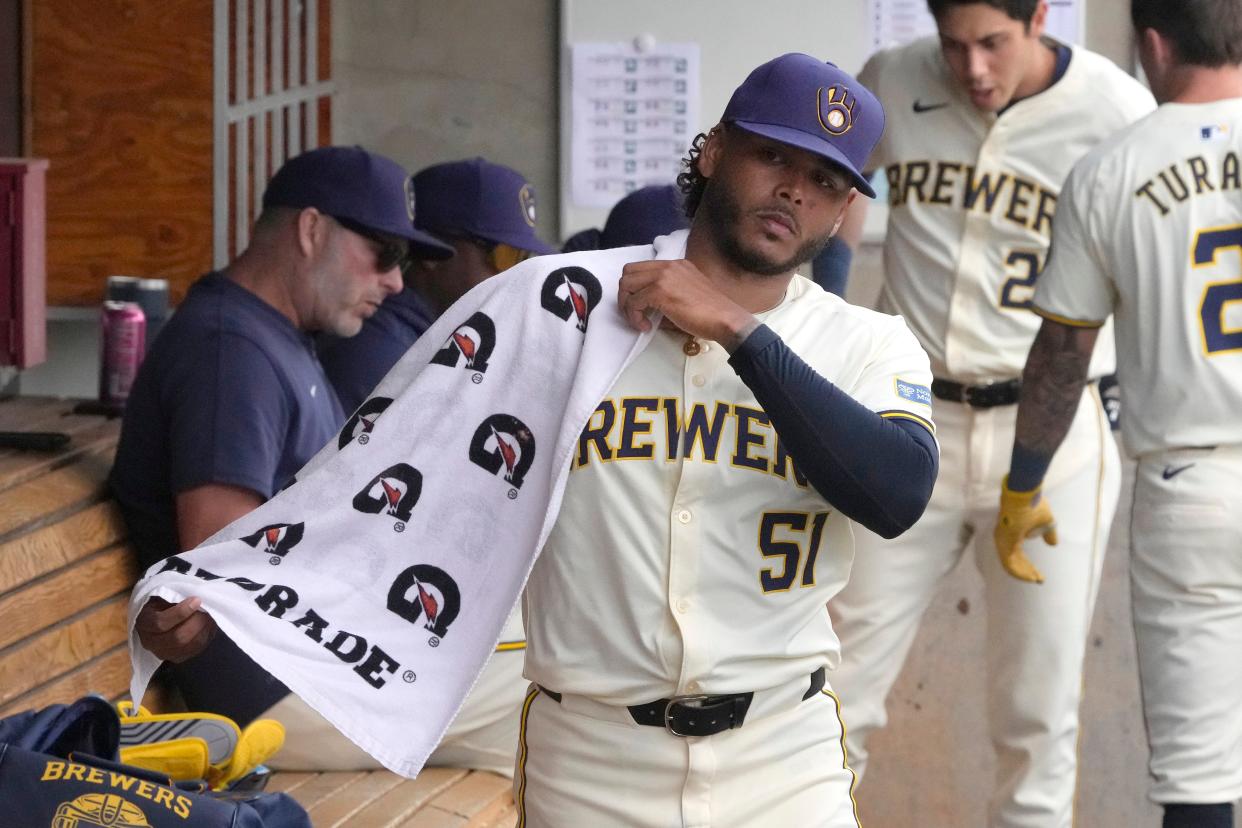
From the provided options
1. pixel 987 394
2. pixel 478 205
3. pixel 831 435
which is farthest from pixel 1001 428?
pixel 831 435

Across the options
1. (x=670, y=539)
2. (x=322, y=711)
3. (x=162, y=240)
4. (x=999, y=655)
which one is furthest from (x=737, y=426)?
(x=162, y=240)

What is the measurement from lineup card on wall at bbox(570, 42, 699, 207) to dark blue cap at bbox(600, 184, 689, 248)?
929 millimetres

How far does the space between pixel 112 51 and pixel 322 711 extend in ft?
10.2

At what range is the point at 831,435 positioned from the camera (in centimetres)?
215

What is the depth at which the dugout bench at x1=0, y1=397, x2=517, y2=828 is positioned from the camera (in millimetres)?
3236

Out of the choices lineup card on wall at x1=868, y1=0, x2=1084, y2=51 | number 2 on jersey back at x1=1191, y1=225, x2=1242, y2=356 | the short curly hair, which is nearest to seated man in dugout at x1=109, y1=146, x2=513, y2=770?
the short curly hair

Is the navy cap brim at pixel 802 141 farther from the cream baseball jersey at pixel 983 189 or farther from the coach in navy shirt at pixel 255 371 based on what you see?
the cream baseball jersey at pixel 983 189

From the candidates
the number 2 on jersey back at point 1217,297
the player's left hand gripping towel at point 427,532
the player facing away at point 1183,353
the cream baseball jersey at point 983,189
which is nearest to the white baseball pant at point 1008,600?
the cream baseball jersey at point 983,189

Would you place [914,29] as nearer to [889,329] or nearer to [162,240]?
[162,240]

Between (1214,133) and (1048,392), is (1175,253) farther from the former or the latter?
(1048,392)

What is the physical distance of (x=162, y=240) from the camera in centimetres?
498

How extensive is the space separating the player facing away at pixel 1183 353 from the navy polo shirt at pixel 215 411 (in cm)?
159

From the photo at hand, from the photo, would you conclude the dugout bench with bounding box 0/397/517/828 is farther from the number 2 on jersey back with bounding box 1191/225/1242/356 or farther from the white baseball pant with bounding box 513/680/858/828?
the number 2 on jersey back with bounding box 1191/225/1242/356

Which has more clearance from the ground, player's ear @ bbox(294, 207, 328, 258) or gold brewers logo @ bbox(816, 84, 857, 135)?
gold brewers logo @ bbox(816, 84, 857, 135)
